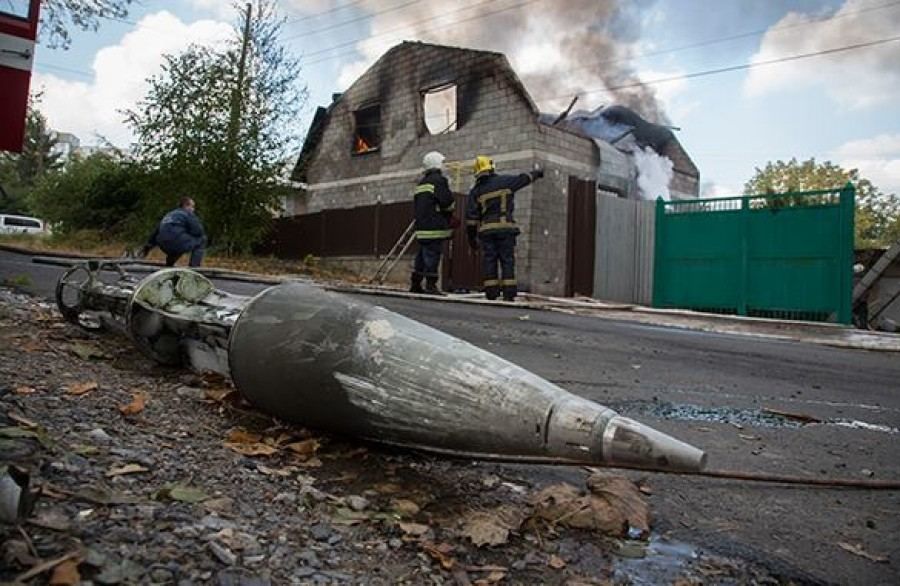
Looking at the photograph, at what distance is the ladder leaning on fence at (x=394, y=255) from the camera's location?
13.9 meters

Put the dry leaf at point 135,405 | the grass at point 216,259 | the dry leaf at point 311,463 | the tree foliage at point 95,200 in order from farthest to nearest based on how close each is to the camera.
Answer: the tree foliage at point 95,200 < the grass at point 216,259 < the dry leaf at point 135,405 < the dry leaf at point 311,463

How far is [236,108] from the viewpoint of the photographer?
16.8 metres

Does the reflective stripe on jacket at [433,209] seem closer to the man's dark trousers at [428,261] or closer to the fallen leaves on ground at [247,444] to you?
the man's dark trousers at [428,261]

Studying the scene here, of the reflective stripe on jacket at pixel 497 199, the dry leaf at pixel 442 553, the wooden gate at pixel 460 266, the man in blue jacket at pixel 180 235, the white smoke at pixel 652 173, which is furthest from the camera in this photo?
the white smoke at pixel 652 173

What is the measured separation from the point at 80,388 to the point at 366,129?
17135 mm

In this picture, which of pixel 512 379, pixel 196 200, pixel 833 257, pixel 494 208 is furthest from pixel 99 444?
pixel 196 200

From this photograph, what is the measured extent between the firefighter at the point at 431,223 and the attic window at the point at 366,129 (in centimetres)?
941

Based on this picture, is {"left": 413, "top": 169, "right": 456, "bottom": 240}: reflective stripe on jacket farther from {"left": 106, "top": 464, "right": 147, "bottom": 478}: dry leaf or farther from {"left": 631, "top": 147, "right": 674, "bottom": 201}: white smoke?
{"left": 631, "top": 147, "right": 674, "bottom": 201}: white smoke

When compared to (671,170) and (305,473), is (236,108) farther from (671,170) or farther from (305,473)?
(305,473)

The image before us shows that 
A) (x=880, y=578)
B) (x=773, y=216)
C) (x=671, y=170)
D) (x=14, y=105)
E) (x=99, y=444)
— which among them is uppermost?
(x=671, y=170)

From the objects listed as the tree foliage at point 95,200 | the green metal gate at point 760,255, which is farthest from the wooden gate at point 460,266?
the tree foliage at point 95,200

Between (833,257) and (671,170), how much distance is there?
853cm

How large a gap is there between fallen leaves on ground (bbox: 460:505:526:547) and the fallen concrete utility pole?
0.17 m

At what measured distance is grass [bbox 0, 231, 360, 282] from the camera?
14562 millimetres
